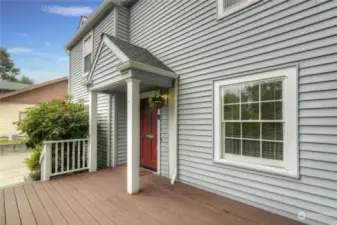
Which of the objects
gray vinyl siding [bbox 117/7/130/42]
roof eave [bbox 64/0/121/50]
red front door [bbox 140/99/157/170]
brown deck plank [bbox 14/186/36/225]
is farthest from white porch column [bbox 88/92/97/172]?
roof eave [bbox 64/0/121/50]

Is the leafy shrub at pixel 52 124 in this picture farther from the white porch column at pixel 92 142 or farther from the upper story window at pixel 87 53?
the upper story window at pixel 87 53

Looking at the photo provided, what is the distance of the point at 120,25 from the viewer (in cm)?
522

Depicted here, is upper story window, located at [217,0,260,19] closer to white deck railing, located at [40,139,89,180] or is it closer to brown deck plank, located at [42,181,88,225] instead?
brown deck plank, located at [42,181,88,225]

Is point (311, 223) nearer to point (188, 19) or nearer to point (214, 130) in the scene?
point (214, 130)

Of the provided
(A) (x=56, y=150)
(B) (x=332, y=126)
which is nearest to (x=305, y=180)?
(B) (x=332, y=126)

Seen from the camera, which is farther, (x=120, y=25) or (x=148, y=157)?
(x=120, y=25)

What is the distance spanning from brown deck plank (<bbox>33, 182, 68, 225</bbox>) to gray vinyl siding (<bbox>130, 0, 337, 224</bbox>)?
90.0 inches

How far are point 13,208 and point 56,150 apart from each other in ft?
5.30

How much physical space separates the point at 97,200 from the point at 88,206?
21cm

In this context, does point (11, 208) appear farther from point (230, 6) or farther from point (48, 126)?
point (230, 6)

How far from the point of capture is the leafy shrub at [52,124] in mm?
4344

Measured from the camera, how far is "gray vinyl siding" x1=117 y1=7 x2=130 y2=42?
5.21 meters

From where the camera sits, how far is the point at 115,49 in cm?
346

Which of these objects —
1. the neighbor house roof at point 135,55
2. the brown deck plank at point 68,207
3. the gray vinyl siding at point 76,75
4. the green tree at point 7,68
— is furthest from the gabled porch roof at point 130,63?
the green tree at point 7,68
